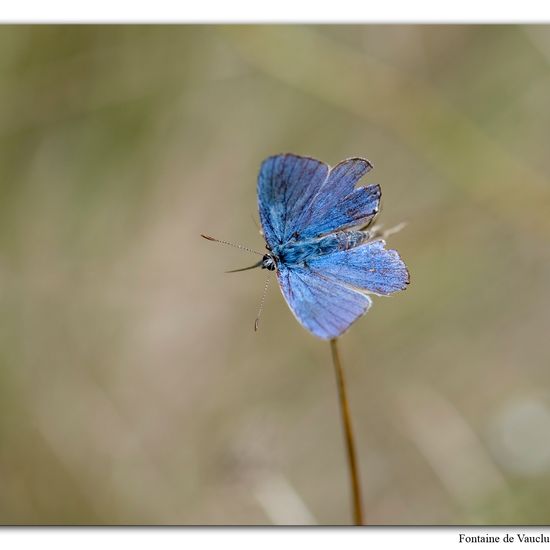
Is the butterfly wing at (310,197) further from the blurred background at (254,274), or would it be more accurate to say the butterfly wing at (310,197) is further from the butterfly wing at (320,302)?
the blurred background at (254,274)

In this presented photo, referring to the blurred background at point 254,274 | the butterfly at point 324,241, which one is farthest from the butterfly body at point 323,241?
the blurred background at point 254,274

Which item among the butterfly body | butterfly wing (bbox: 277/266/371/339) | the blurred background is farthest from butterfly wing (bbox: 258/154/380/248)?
the blurred background

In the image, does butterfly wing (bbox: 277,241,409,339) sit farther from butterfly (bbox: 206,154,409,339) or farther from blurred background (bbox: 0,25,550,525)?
blurred background (bbox: 0,25,550,525)

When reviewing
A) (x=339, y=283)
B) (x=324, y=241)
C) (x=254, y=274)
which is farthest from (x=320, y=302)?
(x=254, y=274)

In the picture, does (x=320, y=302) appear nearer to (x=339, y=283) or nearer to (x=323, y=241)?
(x=339, y=283)

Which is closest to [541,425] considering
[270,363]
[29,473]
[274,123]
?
[270,363]

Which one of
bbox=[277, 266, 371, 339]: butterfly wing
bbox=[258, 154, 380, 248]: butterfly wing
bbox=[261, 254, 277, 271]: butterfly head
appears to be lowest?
bbox=[277, 266, 371, 339]: butterfly wing
